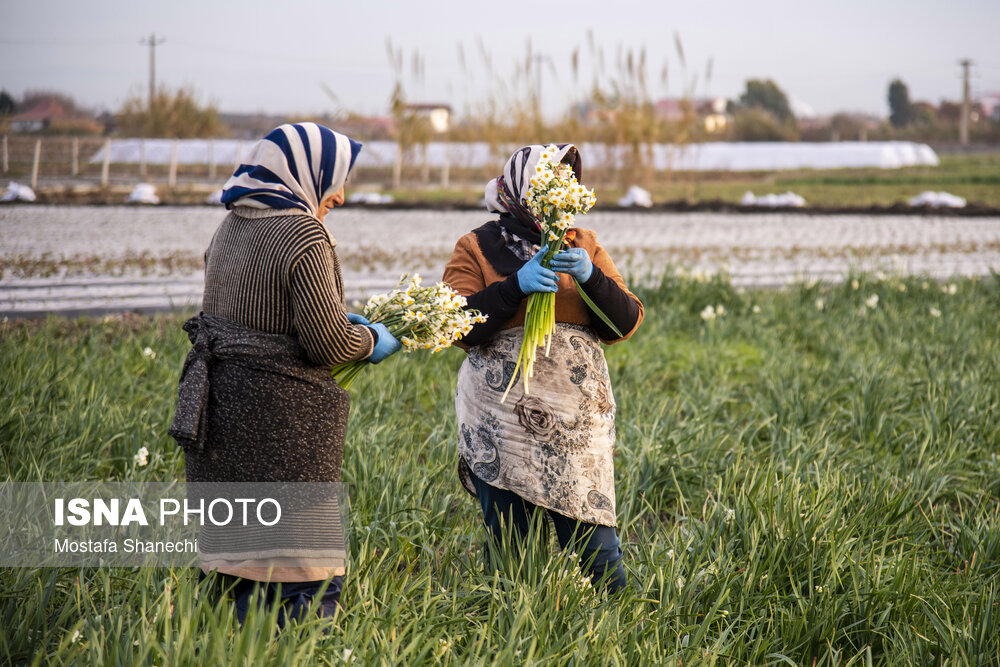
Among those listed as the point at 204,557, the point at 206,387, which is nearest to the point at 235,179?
the point at 206,387

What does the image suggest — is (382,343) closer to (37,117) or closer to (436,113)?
(37,117)

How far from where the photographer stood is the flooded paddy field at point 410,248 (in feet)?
24.4

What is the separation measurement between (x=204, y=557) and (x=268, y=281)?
28.9 inches

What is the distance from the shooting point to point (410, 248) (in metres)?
11.2

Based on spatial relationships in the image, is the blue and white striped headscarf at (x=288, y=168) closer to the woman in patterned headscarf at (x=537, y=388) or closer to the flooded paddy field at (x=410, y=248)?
the woman in patterned headscarf at (x=537, y=388)

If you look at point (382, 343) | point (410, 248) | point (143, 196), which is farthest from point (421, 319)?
point (143, 196)

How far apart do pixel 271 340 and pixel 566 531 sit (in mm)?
1076

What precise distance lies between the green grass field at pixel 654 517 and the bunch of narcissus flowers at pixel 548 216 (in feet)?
2.01

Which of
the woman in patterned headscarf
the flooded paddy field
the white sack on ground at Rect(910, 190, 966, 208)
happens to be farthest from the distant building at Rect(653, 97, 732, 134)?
the woman in patterned headscarf

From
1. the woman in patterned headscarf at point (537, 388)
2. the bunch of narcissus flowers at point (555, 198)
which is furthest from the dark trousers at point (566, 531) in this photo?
the bunch of narcissus flowers at point (555, 198)

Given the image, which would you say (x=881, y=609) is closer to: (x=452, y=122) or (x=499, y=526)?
(x=499, y=526)

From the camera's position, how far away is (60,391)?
3.96m

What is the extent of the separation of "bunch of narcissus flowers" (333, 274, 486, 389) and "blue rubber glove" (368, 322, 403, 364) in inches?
1.2

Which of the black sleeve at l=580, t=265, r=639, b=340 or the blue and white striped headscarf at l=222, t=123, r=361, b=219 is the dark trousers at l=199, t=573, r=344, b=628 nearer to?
the blue and white striped headscarf at l=222, t=123, r=361, b=219
